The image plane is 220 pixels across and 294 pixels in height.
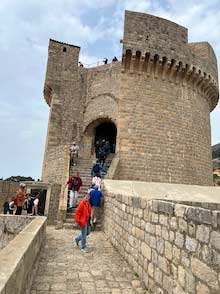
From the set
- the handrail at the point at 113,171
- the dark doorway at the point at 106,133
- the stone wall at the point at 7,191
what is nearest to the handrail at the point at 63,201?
the handrail at the point at 113,171

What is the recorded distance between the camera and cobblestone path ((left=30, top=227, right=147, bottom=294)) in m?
3.62

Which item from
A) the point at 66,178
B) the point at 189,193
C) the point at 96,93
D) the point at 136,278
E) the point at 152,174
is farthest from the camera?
the point at 96,93

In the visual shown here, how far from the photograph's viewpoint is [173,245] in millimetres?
2828

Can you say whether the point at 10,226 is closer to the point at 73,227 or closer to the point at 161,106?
the point at 73,227

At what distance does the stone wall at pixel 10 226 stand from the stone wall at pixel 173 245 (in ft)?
13.7

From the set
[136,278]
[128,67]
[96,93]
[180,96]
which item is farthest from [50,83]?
[136,278]

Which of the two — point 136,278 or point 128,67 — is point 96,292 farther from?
point 128,67

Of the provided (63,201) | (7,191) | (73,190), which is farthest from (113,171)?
(7,191)

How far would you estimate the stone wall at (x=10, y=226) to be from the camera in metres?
7.84

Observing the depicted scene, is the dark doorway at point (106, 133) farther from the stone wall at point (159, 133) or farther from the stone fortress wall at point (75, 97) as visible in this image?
the stone wall at point (159, 133)

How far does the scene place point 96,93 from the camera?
17547 millimetres

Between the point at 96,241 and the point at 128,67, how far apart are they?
9283 millimetres

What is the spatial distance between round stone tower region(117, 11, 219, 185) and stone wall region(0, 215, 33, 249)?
527 cm

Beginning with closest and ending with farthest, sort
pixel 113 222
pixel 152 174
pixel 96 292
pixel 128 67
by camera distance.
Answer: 1. pixel 96 292
2. pixel 113 222
3. pixel 152 174
4. pixel 128 67
